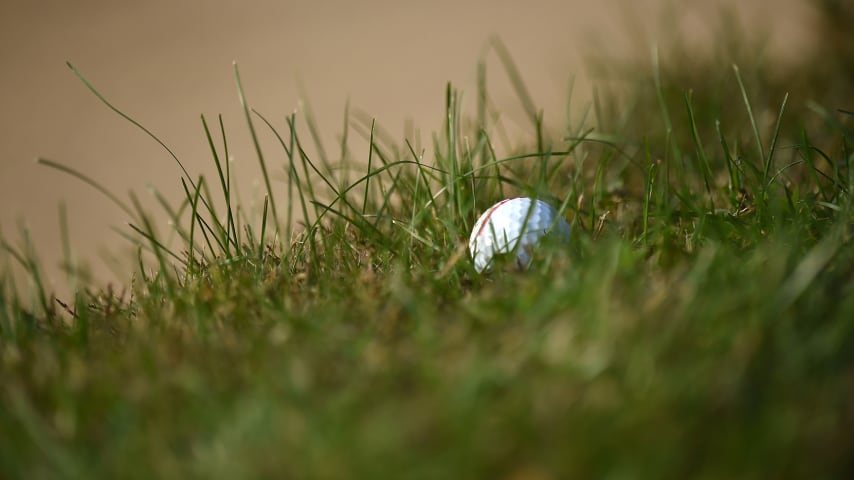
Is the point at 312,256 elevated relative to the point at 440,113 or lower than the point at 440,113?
lower

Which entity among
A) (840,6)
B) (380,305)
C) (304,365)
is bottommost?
(304,365)

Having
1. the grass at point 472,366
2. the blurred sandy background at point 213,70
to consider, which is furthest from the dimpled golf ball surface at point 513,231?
the blurred sandy background at point 213,70

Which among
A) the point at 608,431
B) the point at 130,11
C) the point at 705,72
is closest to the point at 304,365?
the point at 608,431

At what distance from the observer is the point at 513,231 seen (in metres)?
1.31

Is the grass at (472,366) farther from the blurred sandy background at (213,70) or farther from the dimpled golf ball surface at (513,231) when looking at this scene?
the blurred sandy background at (213,70)

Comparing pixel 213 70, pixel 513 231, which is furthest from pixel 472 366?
pixel 213 70

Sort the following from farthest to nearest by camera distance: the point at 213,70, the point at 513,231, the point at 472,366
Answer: the point at 213,70 → the point at 513,231 → the point at 472,366

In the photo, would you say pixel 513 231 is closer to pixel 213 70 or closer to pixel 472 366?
pixel 472 366

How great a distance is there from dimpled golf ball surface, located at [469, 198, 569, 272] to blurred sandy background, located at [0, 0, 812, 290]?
1.79 m

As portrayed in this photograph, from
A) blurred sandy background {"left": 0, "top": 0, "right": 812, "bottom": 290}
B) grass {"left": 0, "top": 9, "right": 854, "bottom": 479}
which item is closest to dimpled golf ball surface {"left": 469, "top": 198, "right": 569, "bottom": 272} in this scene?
grass {"left": 0, "top": 9, "right": 854, "bottom": 479}

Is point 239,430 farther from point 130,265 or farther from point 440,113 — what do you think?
point 440,113

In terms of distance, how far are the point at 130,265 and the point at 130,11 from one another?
134 inches

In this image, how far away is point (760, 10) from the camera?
3564 millimetres

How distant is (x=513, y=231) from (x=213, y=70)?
327cm
